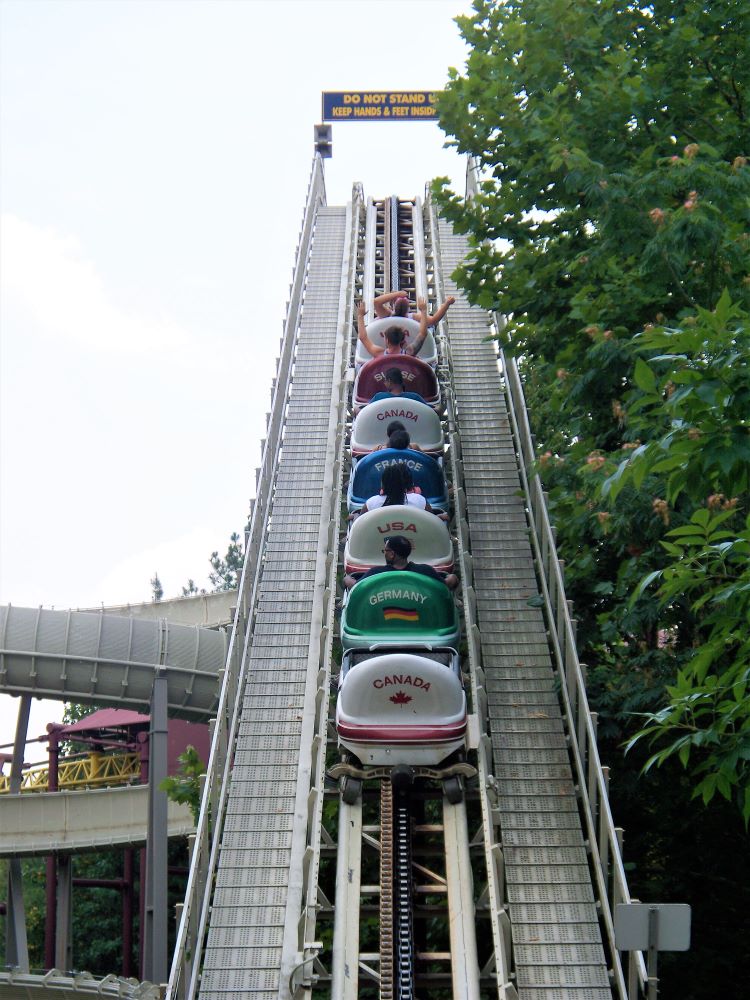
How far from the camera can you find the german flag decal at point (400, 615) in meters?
12.5

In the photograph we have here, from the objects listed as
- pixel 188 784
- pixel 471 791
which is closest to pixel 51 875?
pixel 188 784

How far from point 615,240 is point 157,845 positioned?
10656mm

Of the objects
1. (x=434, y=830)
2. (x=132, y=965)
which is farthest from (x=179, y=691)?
(x=132, y=965)

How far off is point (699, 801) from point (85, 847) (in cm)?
1639

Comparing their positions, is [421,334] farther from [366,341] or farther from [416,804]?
[416,804]

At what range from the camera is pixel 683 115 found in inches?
524

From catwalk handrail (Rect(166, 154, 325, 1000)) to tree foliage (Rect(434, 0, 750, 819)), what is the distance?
3.44 m

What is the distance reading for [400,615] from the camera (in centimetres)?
1254

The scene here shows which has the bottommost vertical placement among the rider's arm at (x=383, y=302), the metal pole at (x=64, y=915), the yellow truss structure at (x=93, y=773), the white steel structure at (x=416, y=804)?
the white steel structure at (x=416, y=804)

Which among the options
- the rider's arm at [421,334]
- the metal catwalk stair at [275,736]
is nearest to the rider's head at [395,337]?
the rider's arm at [421,334]

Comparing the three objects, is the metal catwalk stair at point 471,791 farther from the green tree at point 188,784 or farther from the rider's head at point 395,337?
the rider's head at point 395,337

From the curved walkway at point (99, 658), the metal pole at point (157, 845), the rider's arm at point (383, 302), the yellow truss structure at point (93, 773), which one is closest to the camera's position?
Result: the metal pole at point (157, 845)

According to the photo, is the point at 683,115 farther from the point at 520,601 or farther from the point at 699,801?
the point at 699,801

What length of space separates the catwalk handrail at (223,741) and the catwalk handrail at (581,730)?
10.2 ft
